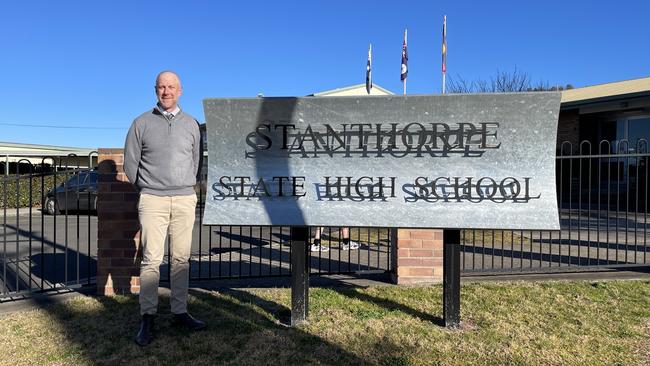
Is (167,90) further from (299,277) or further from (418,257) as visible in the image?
(418,257)

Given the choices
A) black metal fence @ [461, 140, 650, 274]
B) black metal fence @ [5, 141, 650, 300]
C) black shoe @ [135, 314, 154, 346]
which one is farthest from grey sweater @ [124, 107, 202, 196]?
black metal fence @ [461, 140, 650, 274]

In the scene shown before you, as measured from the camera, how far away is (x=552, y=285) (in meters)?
4.94

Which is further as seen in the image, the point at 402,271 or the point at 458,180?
the point at 402,271

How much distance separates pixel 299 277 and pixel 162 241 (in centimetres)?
106

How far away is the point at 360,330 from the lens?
3707 mm

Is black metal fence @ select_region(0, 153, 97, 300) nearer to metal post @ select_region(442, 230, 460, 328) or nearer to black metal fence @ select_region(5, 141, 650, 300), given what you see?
black metal fence @ select_region(5, 141, 650, 300)

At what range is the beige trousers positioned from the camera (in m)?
3.52

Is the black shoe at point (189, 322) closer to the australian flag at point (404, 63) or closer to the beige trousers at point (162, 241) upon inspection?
the beige trousers at point (162, 241)

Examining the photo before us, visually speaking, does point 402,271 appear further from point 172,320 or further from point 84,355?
point 84,355

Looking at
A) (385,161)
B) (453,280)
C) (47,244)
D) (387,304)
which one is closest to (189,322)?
(387,304)

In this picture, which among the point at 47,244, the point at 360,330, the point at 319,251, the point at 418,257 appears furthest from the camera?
the point at 47,244

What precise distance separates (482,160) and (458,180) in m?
0.22

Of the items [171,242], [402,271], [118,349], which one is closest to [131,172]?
[171,242]

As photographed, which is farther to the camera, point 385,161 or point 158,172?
point 385,161
